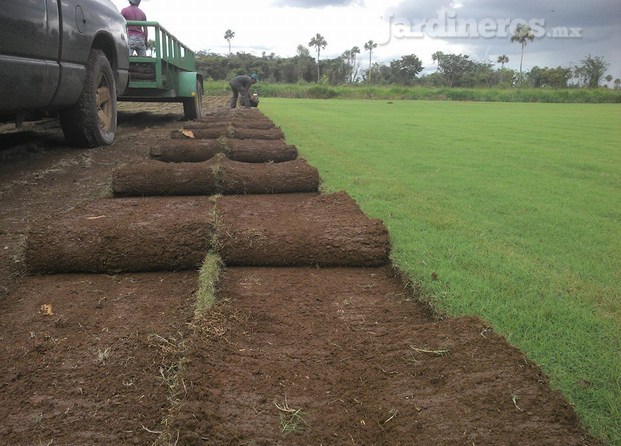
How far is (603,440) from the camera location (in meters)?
1.35

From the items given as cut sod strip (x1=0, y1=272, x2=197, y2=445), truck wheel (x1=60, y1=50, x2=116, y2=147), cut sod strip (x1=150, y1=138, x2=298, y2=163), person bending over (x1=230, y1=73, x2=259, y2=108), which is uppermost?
person bending over (x1=230, y1=73, x2=259, y2=108)

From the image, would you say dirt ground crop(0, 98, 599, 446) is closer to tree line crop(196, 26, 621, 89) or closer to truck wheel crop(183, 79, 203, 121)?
truck wheel crop(183, 79, 203, 121)

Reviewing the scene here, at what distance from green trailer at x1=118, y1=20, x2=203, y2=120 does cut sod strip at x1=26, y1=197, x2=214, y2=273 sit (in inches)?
237

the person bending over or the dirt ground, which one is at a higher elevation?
the person bending over

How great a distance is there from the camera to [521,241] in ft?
9.96

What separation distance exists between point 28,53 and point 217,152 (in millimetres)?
2140

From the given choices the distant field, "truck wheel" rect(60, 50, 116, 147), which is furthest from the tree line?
"truck wheel" rect(60, 50, 116, 147)

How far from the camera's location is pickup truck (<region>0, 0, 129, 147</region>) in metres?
3.75

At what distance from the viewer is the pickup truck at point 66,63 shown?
148 inches

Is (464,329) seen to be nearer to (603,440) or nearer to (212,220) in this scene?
(603,440)

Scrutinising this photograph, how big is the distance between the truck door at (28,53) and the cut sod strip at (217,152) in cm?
132

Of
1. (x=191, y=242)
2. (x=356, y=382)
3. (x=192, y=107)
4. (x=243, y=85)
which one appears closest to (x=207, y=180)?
(x=191, y=242)

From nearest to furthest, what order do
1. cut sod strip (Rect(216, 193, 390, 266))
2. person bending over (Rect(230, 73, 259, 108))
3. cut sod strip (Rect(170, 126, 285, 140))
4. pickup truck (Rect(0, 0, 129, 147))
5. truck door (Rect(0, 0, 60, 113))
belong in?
1. cut sod strip (Rect(216, 193, 390, 266))
2. truck door (Rect(0, 0, 60, 113))
3. pickup truck (Rect(0, 0, 129, 147))
4. cut sod strip (Rect(170, 126, 285, 140))
5. person bending over (Rect(230, 73, 259, 108))

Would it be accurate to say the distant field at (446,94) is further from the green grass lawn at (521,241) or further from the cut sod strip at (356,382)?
the cut sod strip at (356,382)
